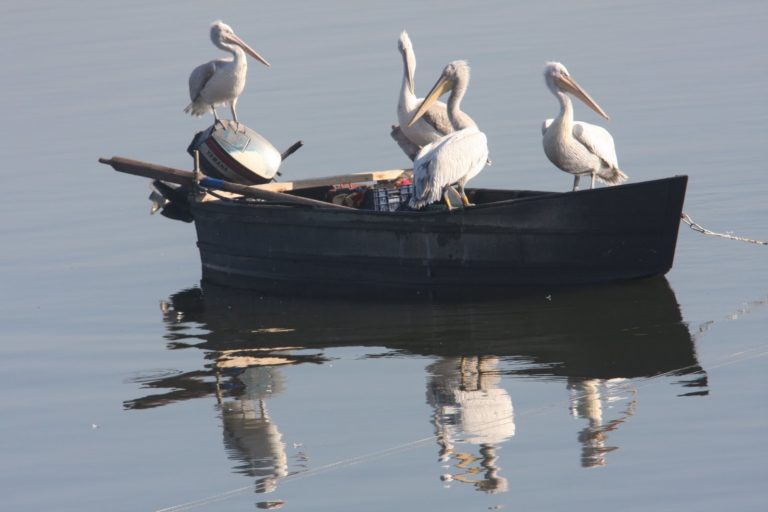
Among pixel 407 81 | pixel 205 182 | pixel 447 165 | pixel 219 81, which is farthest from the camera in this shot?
pixel 219 81

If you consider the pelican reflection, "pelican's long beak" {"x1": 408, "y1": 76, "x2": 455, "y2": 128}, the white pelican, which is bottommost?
the pelican reflection

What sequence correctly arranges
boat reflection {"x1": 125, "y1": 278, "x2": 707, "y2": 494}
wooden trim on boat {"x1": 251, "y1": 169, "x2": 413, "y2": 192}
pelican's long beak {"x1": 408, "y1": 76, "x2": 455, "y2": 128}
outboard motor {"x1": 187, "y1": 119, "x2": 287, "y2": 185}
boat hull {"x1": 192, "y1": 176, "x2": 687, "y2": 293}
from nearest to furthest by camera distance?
boat reflection {"x1": 125, "y1": 278, "x2": 707, "y2": 494}
boat hull {"x1": 192, "y1": 176, "x2": 687, "y2": 293}
pelican's long beak {"x1": 408, "y1": 76, "x2": 455, "y2": 128}
wooden trim on boat {"x1": 251, "y1": 169, "x2": 413, "y2": 192}
outboard motor {"x1": 187, "y1": 119, "x2": 287, "y2": 185}

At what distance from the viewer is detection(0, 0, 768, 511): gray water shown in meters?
8.41

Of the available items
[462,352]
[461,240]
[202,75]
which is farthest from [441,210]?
[202,75]

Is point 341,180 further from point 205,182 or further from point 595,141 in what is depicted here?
point 595,141

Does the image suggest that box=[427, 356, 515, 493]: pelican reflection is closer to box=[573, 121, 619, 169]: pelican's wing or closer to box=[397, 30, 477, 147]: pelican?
box=[573, 121, 619, 169]: pelican's wing

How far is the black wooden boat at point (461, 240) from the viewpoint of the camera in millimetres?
11859

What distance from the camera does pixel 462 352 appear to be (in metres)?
11.0

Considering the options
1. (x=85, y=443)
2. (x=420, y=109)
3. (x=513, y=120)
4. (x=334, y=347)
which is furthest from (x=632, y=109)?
(x=85, y=443)

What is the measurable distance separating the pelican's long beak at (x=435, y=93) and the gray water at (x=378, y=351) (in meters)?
2.20

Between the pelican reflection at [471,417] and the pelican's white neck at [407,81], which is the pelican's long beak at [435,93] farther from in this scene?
the pelican reflection at [471,417]

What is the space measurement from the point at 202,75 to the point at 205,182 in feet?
8.63

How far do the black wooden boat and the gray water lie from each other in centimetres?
30

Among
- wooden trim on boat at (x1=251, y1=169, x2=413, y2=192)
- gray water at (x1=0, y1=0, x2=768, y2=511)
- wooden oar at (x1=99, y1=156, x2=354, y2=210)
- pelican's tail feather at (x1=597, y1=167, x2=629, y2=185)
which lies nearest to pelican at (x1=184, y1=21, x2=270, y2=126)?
gray water at (x1=0, y1=0, x2=768, y2=511)
